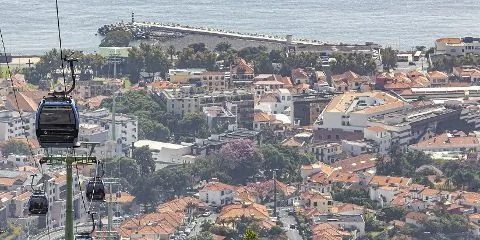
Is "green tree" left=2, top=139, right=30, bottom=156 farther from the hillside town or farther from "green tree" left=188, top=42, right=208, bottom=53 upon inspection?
"green tree" left=188, top=42, right=208, bottom=53

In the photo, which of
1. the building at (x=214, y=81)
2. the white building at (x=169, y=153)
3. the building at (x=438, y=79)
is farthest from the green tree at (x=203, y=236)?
the building at (x=438, y=79)

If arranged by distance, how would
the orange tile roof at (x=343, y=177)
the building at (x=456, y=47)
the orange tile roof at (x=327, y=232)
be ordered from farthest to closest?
the building at (x=456, y=47), the orange tile roof at (x=343, y=177), the orange tile roof at (x=327, y=232)

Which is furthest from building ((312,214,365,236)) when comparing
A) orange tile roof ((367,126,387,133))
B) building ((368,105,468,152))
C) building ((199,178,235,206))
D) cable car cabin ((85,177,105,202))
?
cable car cabin ((85,177,105,202))

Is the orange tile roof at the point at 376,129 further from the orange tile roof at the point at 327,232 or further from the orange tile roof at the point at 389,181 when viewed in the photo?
the orange tile roof at the point at 327,232

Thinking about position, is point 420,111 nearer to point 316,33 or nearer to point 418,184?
point 418,184

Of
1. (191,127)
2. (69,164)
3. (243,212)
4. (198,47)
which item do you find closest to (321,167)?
(191,127)

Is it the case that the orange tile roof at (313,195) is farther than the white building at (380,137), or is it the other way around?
the white building at (380,137)

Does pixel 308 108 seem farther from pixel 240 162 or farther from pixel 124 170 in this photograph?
pixel 124 170

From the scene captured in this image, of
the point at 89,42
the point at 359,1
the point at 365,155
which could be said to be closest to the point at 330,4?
the point at 359,1
